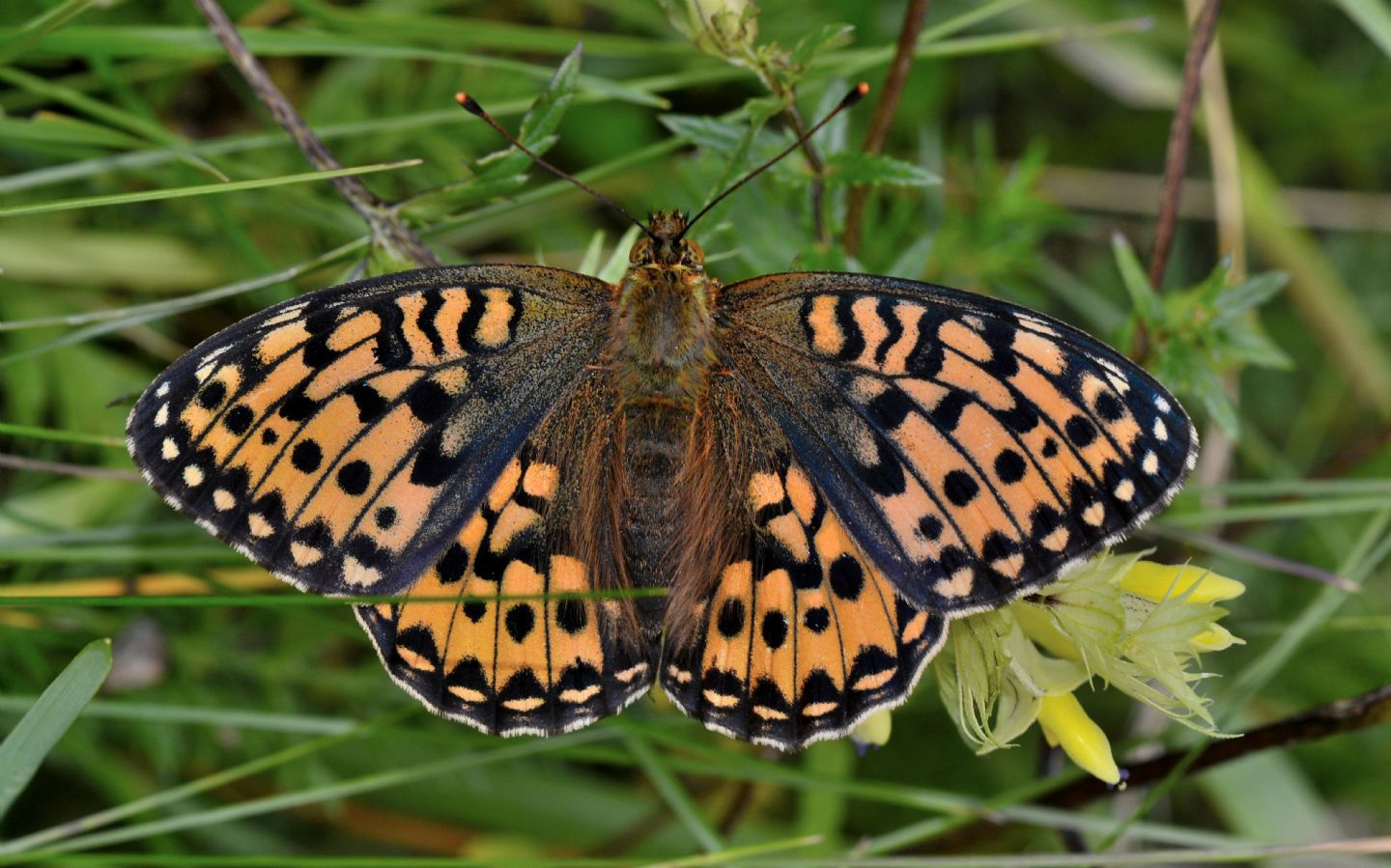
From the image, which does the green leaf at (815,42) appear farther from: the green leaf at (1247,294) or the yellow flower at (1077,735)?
the yellow flower at (1077,735)

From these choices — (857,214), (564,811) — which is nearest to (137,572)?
(564,811)

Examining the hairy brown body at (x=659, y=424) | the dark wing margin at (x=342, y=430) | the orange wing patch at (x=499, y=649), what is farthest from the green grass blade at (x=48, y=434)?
the hairy brown body at (x=659, y=424)

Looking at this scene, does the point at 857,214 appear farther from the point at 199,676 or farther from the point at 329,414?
the point at 199,676

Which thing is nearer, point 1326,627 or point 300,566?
point 300,566

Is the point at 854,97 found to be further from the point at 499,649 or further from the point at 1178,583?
the point at 499,649

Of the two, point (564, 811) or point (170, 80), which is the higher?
point (170, 80)

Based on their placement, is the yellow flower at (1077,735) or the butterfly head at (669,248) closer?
the yellow flower at (1077,735)

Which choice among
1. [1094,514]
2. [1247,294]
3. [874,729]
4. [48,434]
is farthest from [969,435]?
[48,434]
